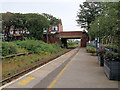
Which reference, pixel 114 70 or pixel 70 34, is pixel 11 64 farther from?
pixel 70 34

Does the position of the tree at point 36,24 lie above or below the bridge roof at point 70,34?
above

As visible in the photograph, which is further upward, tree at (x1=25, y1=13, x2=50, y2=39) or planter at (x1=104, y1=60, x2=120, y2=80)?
tree at (x1=25, y1=13, x2=50, y2=39)

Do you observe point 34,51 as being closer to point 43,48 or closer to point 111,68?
point 43,48

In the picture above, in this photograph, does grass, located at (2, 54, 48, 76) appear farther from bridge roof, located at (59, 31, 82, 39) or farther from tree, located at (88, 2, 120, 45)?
bridge roof, located at (59, 31, 82, 39)

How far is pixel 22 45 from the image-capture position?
22.5 m

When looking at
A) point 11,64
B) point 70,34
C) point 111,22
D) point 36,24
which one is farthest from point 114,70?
point 70,34

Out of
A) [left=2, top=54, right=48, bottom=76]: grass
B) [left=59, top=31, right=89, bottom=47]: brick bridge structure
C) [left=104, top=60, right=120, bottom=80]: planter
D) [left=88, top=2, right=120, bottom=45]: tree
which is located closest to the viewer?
[left=104, top=60, right=120, bottom=80]: planter

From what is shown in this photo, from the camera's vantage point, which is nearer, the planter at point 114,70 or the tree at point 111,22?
the planter at point 114,70

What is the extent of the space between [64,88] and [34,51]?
16941 millimetres

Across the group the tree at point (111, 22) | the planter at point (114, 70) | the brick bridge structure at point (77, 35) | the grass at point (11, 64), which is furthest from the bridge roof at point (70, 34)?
the planter at point (114, 70)

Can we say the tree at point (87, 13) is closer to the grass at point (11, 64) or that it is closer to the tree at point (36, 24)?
the tree at point (36, 24)

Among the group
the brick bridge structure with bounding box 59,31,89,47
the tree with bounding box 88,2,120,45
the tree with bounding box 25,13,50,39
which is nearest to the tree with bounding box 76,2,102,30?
the brick bridge structure with bounding box 59,31,89,47

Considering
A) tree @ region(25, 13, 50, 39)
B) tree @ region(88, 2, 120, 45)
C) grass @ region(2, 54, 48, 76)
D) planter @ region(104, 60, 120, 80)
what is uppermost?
tree @ region(25, 13, 50, 39)

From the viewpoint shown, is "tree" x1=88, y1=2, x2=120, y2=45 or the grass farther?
the grass
